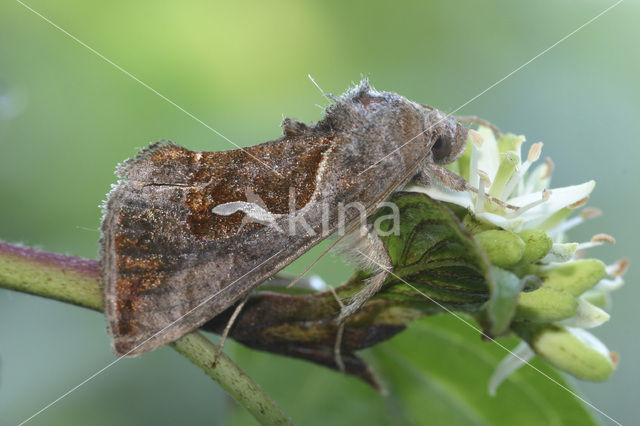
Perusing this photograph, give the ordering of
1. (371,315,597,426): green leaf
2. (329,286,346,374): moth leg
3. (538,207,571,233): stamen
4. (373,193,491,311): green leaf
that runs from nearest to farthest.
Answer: (373,193,491,311): green leaf < (329,286,346,374): moth leg < (538,207,571,233): stamen < (371,315,597,426): green leaf

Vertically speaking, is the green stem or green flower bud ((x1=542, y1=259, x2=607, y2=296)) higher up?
green flower bud ((x1=542, y1=259, x2=607, y2=296))

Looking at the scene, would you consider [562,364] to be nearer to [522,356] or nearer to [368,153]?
[522,356]

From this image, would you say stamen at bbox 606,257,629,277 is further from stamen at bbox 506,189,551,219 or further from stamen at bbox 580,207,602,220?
stamen at bbox 506,189,551,219

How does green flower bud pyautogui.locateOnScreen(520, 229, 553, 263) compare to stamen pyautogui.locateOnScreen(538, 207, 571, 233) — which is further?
stamen pyautogui.locateOnScreen(538, 207, 571, 233)

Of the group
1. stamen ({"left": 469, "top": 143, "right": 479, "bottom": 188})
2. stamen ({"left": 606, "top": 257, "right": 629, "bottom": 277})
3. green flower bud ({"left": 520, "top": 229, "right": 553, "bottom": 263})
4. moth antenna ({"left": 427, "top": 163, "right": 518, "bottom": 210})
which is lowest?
green flower bud ({"left": 520, "top": 229, "right": 553, "bottom": 263})

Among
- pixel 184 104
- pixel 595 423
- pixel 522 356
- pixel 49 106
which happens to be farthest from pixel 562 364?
pixel 49 106

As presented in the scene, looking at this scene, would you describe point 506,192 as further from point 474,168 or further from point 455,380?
point 455,380

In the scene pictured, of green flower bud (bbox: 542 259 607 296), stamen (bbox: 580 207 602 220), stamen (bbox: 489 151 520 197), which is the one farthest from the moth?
stamen (bbox: 580 207 602 220)
